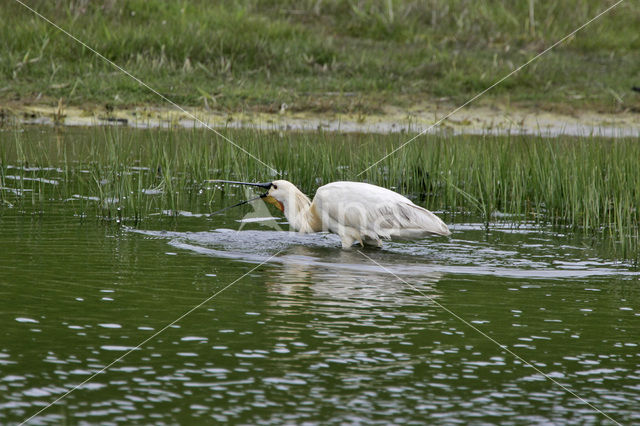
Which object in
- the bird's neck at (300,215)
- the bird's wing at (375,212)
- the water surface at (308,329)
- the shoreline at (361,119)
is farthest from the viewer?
the shoreline at (361,119)

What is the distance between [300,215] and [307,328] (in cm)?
351

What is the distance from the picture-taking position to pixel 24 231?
8.62 metres

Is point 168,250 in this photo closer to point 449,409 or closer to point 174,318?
point 174,318

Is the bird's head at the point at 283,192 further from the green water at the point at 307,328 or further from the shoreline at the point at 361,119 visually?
the shoreline at the point at 361,119

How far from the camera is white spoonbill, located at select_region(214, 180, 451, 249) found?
8680 mm

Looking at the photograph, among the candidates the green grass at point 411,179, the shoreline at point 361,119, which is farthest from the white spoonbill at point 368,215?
the shoreline at point 361,119

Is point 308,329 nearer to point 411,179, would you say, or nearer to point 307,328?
point 307,328

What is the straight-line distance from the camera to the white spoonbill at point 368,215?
28.5ft

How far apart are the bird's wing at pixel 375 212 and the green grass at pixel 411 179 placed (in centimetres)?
126

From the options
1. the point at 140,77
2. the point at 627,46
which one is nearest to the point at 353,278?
the point at 140,77

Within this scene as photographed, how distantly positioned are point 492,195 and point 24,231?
180 inches

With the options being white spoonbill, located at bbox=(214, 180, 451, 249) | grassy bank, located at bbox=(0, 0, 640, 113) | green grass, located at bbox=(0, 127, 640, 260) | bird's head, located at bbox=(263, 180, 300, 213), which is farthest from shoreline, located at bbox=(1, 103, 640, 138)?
white spoonbill, located at bbox=(214, 180, 451, 249)

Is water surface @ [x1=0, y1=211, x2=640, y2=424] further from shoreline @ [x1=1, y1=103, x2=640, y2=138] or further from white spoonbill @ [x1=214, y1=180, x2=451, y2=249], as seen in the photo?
shoreline @ [x1=1, y1=103, x2=640, y2=138]

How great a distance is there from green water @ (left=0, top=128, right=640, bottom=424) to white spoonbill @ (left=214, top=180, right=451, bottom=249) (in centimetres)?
18
